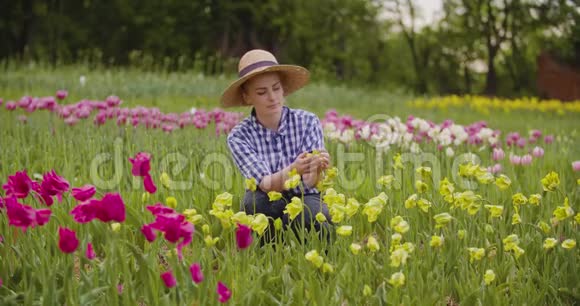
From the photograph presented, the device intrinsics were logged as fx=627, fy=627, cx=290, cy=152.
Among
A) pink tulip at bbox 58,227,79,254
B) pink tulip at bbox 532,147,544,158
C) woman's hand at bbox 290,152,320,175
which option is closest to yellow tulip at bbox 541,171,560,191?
woman's hand at bbox 290,152,320,175

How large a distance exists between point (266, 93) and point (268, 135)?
8.5 inches

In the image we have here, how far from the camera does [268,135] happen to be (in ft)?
10.1

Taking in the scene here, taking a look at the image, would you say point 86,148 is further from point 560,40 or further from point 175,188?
point 560,40

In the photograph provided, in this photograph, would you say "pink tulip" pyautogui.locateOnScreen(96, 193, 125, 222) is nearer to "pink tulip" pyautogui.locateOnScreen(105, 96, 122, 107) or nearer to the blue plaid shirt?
the blue plaid shirt

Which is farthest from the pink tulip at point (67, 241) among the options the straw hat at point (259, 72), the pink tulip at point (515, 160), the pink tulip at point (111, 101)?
the pink tulip at point (111, 101)

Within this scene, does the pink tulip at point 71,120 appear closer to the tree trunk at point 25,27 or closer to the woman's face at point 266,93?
the woman's face at point 266,93

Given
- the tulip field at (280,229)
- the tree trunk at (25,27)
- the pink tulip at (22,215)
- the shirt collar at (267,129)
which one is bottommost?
the tulip field at (280,229)

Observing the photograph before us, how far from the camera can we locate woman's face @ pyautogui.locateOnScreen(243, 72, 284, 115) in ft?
9.77

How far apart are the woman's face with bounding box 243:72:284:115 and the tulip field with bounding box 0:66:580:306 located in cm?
47

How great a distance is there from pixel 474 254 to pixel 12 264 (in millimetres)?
1616

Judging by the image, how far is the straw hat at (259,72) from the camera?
295 cm

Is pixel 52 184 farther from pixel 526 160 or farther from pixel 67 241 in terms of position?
pixel 526 160

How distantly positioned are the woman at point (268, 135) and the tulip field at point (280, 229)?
18 centimetres

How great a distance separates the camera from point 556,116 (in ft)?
31.9
